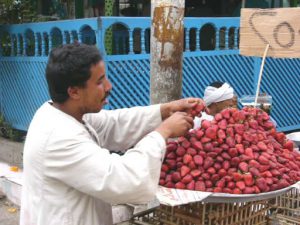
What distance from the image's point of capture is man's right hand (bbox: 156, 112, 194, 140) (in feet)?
5.89

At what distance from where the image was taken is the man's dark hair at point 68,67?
1698 mm

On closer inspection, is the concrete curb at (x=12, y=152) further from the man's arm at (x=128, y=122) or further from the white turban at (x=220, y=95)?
the man's arm at (x=128, y=122)

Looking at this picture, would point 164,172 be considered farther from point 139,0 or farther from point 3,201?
point 139,0

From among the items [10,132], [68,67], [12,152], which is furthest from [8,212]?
[68,67]

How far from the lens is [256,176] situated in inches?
77.4

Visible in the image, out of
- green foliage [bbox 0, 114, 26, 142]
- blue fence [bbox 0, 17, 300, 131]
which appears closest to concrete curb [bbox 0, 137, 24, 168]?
green foliage [bbox 0, 114, 26, 142]

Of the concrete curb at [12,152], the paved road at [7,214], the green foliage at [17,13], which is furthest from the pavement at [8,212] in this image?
the green foliage at [17,13]

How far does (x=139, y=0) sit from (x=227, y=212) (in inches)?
307

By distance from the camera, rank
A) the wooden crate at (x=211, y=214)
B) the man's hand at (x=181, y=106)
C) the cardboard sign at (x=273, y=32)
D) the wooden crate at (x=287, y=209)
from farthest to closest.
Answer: the cardboard sign at (x=273, y=32) → the wooden crate at (x=287, y=209) → the man's hand at (x=181, y=106) → the wooden crate at (x=211, y=214)

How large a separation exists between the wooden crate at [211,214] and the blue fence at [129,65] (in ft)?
8.70

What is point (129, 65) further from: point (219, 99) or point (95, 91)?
point (95, 91)

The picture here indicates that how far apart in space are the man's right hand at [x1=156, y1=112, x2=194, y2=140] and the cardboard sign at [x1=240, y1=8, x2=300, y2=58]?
4.77ft

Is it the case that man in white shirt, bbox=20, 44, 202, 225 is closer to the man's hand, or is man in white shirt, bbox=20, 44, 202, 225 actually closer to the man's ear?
the man's ear

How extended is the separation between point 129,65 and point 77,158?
3.27 meters
